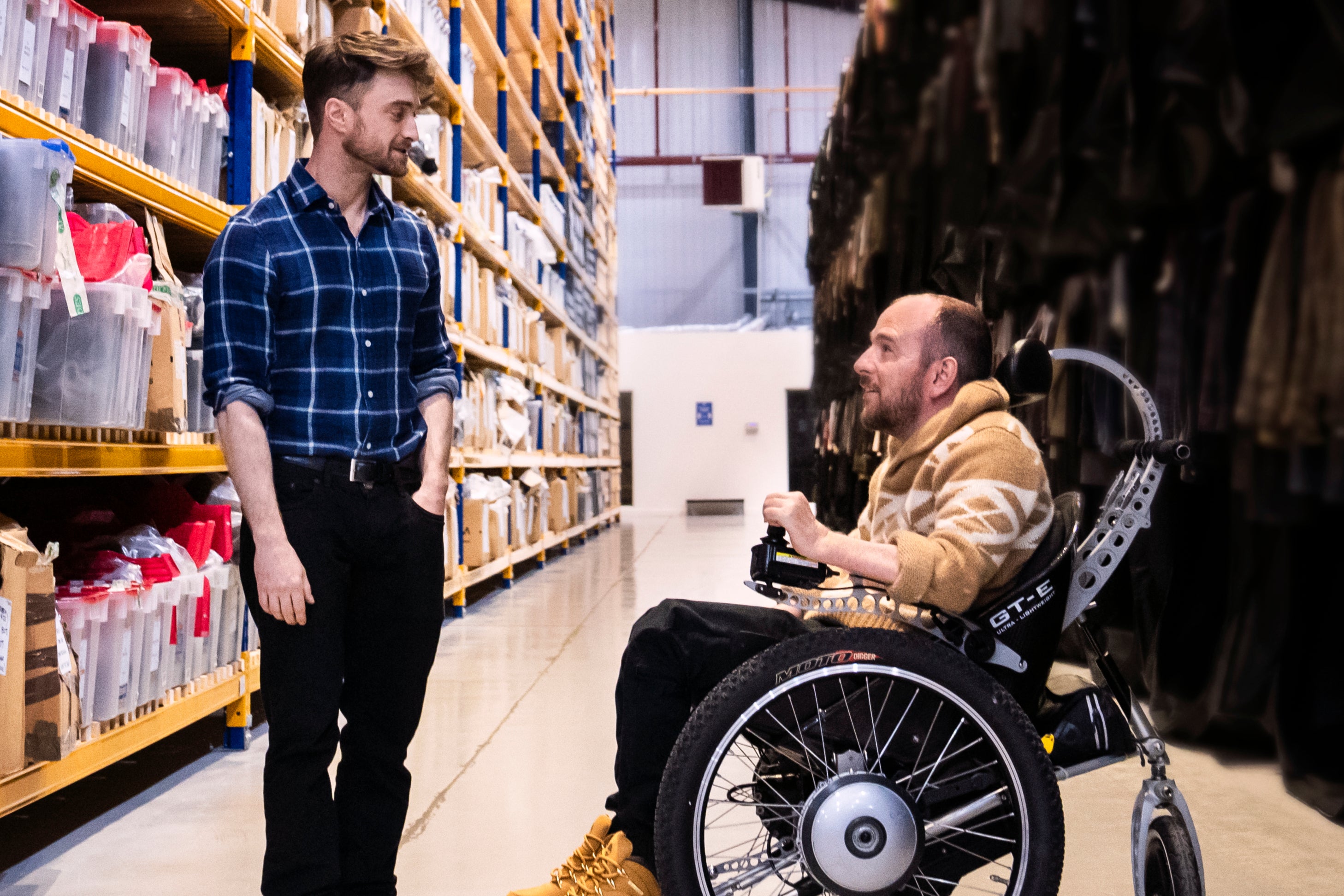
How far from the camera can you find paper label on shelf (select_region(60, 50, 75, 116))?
79.7 inches

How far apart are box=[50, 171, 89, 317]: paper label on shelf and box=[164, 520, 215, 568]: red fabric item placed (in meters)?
0.80

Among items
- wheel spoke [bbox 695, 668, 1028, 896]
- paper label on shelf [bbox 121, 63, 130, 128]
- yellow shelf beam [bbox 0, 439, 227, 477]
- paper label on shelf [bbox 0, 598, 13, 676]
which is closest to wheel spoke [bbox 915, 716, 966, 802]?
wheel spoke [bbox 695, 668, 1028, 896]

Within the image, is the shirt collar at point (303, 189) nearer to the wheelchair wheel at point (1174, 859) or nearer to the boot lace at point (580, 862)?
the boot lace at point (580, 862)

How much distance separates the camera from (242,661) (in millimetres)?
2678

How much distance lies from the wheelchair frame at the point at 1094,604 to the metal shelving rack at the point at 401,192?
137 centimetres

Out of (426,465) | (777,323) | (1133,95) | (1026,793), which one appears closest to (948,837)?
(1026,793)

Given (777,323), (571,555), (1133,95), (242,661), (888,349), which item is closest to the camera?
(888,349)

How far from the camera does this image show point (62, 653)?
1.87 meters

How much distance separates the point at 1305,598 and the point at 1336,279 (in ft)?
1.90

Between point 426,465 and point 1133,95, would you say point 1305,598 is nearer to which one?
point 1133,95

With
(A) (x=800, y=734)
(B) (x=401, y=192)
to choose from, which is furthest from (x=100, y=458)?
(B) (x=401, y=192)

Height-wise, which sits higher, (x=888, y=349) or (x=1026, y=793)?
(x=888, y=349)

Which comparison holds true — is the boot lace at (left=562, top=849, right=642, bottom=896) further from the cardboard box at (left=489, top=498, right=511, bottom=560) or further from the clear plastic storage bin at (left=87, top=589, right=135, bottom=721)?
the cardboard box at (left=489, top=498, right=511, bottom=560)

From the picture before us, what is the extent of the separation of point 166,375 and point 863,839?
1.75 metres
